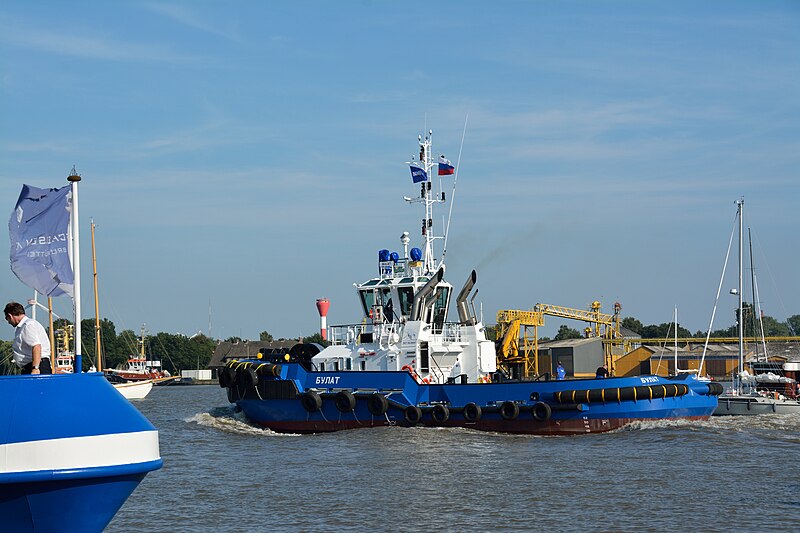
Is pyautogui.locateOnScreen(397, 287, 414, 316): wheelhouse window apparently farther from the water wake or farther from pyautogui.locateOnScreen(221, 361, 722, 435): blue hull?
the water wake

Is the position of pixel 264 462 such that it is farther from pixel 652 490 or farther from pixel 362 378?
pixel 652 490

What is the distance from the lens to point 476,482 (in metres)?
17.0

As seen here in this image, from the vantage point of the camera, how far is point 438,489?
640 inches

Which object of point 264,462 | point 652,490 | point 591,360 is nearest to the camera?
point 652,490

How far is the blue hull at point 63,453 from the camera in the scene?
789 cm

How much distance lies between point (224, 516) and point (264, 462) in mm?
6301

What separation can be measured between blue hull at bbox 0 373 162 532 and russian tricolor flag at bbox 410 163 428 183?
828 inches

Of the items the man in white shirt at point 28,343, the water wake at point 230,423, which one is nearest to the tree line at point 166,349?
the water wake at point 230,423

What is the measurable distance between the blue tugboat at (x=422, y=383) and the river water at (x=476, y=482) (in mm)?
545

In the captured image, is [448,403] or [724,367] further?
[724,367]

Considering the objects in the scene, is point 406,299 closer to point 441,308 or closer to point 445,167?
point 441,308

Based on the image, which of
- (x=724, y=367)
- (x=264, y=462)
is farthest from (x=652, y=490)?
(x=724, y=367)

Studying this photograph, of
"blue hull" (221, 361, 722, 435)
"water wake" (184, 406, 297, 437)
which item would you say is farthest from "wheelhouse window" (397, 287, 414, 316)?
"water wake" (184, 406, 297, 437)

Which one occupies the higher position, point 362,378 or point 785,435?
point 362,378
